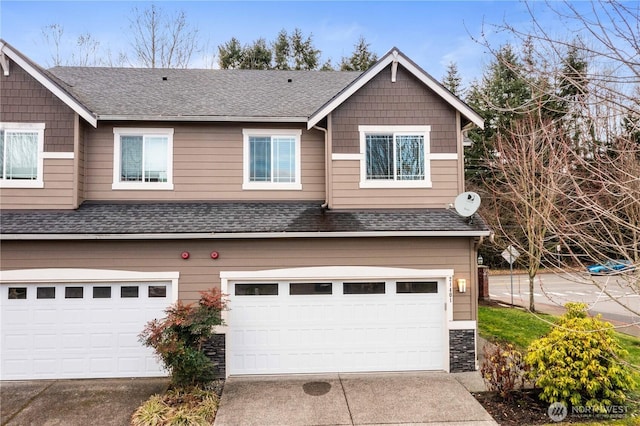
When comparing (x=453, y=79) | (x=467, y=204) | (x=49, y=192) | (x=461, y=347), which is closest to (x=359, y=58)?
(x=453, y=79)

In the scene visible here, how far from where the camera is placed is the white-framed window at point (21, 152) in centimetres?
863

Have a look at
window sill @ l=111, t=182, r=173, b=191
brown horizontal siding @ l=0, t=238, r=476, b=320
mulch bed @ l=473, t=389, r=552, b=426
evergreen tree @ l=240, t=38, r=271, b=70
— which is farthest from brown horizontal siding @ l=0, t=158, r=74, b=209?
evergreen tree @ l=240, t=38, r=271, b=70

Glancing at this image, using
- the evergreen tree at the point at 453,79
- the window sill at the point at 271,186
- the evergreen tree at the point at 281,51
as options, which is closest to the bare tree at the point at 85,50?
the evergreen tree at the point at 281,51

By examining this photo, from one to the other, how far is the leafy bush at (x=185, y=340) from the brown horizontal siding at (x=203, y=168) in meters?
3.11

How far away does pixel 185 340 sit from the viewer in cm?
681

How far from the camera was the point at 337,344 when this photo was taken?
8250mm

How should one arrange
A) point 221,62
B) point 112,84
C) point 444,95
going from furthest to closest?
point 221,62 < point 112,84 < point 444,95

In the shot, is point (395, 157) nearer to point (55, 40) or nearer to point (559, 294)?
point (559, 294)

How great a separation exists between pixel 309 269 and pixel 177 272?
287cm

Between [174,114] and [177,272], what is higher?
[174,114]

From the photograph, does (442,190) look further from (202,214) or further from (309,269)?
(202,214)

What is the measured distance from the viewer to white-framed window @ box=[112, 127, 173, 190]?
357 inches

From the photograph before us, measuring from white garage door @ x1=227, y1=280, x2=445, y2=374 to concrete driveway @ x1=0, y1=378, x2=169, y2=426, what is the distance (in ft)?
6.48

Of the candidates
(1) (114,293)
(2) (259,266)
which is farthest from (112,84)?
(2) (259,266)
